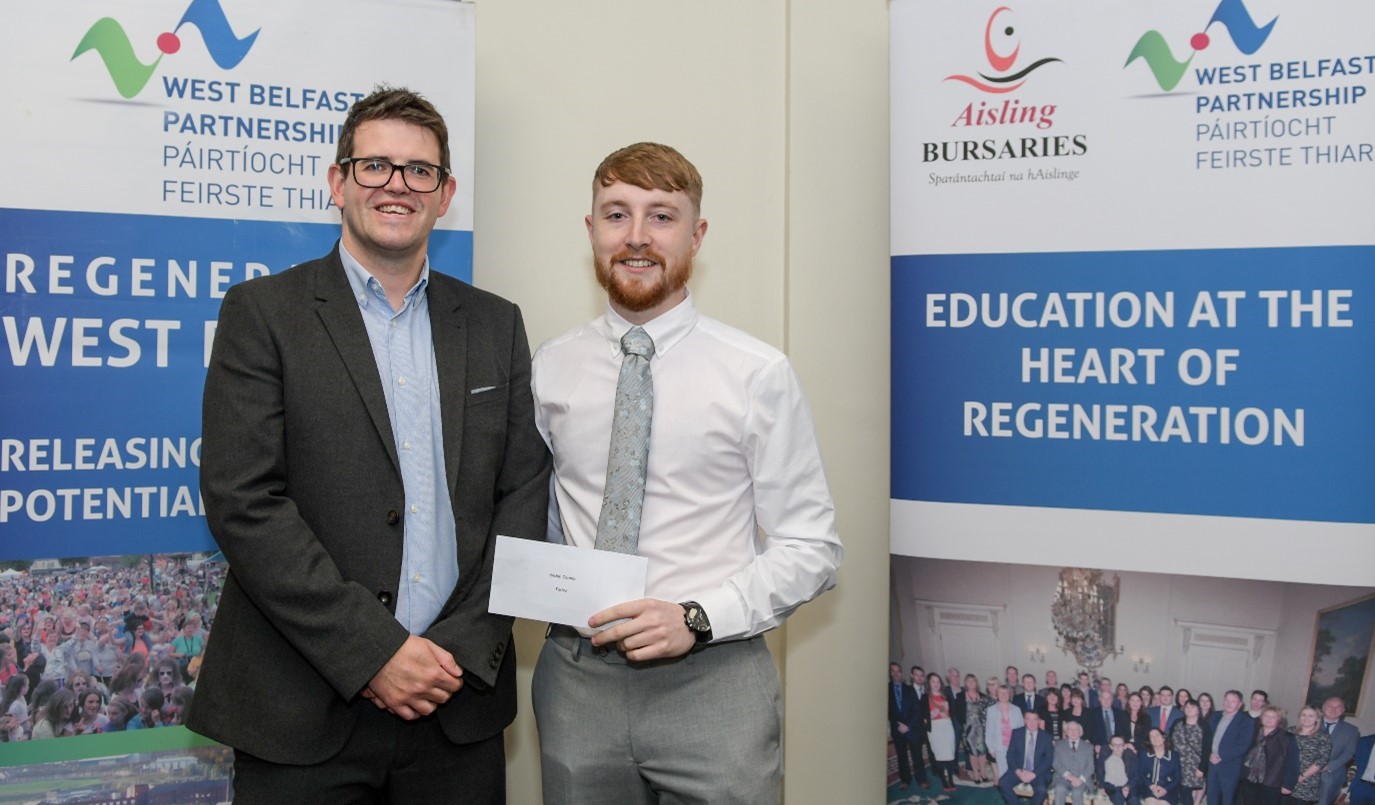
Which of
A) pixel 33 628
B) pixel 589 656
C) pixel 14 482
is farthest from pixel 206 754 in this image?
pixel 589 656

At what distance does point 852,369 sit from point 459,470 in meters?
1.55

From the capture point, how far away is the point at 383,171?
202cm

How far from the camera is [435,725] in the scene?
1977 mm

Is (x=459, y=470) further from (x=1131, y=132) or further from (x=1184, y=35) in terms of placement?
(x=1184, y=35)

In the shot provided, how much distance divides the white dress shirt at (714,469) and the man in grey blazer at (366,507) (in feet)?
0.49

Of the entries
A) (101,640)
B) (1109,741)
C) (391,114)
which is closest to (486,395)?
(391,114)

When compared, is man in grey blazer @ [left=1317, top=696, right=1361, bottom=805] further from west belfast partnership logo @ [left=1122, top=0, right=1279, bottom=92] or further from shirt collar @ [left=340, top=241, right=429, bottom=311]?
shirt collar @ [left=340, top=241, right=429, bottom=311]

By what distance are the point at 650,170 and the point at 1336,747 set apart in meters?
2.12

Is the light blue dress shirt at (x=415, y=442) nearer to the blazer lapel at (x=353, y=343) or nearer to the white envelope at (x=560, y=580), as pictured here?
the blazer lapel at (x=353, y=343)

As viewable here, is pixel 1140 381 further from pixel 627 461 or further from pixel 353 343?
pixel 353 343

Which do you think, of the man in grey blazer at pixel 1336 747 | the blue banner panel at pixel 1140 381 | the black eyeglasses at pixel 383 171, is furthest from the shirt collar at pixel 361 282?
the man in grey blazer at pixel 1336 747

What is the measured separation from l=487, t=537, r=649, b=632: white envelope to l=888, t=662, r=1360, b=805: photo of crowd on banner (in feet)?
3.97

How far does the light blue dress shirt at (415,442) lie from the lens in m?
1.95

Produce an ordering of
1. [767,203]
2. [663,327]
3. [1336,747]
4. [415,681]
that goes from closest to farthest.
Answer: [415,681] → [663,327] → [1336,747] → [767,203]
